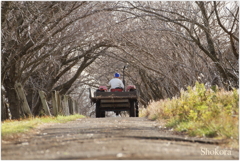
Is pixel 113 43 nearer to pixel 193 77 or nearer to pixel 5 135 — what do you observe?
pixel 193 77

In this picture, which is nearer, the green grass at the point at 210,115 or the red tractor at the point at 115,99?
the green grass at the point at 210,115

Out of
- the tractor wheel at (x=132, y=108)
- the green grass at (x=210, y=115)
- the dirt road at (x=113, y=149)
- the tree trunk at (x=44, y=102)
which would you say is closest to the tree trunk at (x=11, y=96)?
the tree trunk at (x=44, y=102)

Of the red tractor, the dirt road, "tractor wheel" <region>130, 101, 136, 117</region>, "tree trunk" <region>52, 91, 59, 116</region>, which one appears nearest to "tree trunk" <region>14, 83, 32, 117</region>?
"tree trunk" <region>52, 91, 59, 116</region>

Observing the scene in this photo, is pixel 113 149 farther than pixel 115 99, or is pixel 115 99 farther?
pixel 115 99

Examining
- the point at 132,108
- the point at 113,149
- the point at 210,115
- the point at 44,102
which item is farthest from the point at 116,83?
the point at 113,149

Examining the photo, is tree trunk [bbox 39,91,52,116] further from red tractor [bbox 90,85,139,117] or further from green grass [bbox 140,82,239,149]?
green grass [bbox 140,82,239,149]

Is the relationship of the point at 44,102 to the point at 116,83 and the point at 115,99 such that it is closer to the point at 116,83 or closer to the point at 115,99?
the point at 115,99

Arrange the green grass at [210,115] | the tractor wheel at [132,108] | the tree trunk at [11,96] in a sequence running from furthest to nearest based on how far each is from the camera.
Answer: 1. the tractor wheel at [132,108]
2. the tree trunk at [11,96]
3. the green grass at [210,115]

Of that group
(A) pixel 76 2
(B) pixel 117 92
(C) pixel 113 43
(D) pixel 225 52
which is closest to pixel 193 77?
(D) pixel 225 52

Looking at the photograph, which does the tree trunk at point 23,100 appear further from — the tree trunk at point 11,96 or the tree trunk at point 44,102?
the tree trunk at point 11,96

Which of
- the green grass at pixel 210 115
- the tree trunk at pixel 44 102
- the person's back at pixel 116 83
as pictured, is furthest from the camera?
the person's back at pixel 116 83

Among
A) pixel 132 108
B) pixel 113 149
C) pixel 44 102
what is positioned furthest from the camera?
pixel 132 108

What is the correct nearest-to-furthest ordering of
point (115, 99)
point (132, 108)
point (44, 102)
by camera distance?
point (44, 102) → point (115, 99) → point (132, 108)

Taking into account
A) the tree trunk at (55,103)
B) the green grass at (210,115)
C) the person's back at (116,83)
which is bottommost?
the green grass at (210,115)
